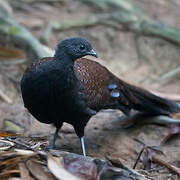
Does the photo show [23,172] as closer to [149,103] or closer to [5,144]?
[5,144]

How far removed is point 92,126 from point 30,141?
6.20ft

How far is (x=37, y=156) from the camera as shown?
4168mm

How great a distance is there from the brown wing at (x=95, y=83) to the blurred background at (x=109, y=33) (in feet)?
7.96

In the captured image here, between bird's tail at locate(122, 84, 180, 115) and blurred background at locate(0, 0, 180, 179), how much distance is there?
1.84 metres

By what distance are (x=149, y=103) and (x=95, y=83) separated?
1212 millimetres

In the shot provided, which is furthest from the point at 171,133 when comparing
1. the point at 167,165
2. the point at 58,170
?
the point at 58,170

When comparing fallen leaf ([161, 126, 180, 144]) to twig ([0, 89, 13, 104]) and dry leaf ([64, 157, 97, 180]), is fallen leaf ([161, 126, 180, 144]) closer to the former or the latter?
dry leaf ([64, 157, 97, 180])

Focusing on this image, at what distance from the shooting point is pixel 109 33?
9.73 metres

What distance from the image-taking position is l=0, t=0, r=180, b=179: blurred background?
8.42 metres

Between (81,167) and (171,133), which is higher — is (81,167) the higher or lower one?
the lower one

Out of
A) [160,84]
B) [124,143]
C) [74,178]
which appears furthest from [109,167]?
[160,84]

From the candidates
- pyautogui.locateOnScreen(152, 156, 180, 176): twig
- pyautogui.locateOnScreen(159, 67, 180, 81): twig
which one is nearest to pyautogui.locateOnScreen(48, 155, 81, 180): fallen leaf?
pyautogui.locateOnScreen(152, 156, 180, 176): twig

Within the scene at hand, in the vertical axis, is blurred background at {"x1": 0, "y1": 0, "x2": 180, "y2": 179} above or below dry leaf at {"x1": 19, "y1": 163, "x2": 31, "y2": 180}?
above

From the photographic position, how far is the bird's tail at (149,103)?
619 cm
